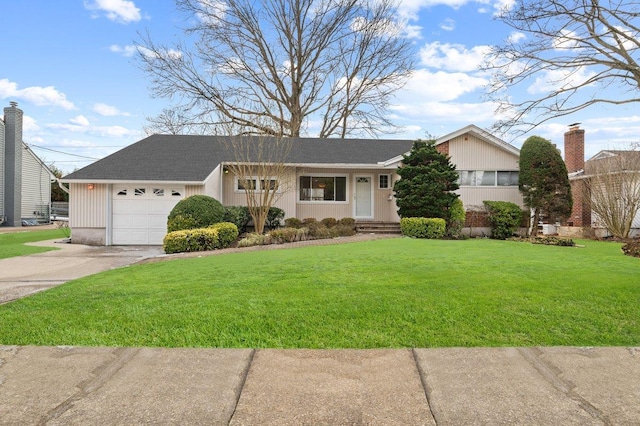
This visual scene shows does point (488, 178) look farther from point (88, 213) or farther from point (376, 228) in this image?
point (88, 213)

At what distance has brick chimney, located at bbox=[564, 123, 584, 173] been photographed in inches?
766

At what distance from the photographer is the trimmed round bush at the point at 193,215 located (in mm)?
12961

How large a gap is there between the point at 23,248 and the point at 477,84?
13825 mm

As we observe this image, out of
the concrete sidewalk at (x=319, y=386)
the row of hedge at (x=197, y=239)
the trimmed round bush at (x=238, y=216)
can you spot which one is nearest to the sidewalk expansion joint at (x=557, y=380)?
the concrete sidewalk at (x=319, y=386)

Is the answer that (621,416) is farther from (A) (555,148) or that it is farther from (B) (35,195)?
(B) (35,195)

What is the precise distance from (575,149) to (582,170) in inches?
54.5

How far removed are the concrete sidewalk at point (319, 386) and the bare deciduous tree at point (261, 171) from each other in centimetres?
1165

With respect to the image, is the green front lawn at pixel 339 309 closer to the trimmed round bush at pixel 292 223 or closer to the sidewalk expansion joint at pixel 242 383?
the sidewalk expansion joint at pixel 242 383

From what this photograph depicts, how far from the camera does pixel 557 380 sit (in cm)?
313

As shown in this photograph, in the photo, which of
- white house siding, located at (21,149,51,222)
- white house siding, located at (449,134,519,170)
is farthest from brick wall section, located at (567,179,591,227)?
white house siding, located at (21,149,51,222)

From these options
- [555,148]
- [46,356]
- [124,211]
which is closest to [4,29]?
[124,211]

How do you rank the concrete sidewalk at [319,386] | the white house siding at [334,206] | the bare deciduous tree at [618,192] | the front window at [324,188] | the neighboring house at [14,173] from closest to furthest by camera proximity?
the concrete sidewalk at [319,386] < the bare deciduous tree at [618,192] < the white house siding at [334,206] < the front window at [324,188] < the neighboring house at [14,173]

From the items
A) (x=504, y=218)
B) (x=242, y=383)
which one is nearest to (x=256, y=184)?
(x=504, y=218)

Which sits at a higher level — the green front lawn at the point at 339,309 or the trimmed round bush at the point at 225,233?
the trimmed round bush at the point at 225,233
